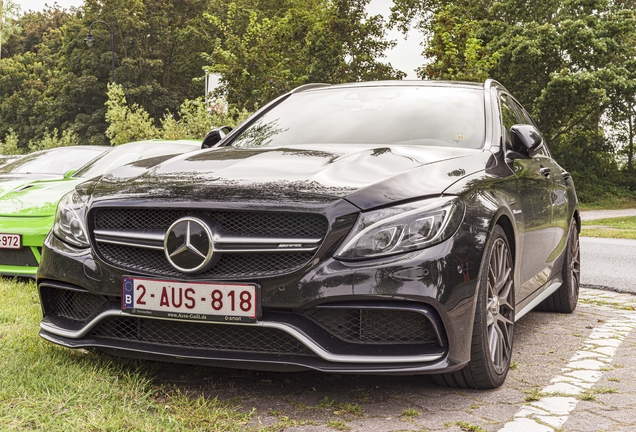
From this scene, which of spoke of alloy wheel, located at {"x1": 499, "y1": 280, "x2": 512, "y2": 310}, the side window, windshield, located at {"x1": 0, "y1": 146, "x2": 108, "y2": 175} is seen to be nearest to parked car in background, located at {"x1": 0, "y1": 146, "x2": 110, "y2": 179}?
windshield, located at {"x1": 0, "y1": 146, "x2": 108, "y2": 175}

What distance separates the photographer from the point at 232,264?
3.24m

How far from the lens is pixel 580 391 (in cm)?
376

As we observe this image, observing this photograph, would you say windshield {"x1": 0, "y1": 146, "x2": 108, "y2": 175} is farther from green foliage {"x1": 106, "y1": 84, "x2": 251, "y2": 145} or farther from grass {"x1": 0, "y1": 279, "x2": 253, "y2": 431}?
green foliage {"x1": 106, "y1": 84, "x2": 251, "y2": 145}

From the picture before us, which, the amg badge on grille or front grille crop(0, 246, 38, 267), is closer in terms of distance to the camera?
the amg badge on grille

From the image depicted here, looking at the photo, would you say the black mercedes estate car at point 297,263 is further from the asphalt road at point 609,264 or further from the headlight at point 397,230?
the asphalt road at point 609,264

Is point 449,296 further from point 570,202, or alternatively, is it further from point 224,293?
point 570,202

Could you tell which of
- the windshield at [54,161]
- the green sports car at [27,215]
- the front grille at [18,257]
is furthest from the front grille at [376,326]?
the windshield at [54,161]

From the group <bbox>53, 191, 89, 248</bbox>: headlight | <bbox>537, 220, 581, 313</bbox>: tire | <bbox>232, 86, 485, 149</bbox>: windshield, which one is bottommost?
<bbox>537, 220, 581, 313</bbox>: tire

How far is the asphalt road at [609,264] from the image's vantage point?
815 cm

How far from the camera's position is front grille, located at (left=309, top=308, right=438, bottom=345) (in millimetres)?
3213

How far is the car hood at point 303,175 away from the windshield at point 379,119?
1.06 ft

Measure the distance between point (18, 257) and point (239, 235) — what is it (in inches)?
164

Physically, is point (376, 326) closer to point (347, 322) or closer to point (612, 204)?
point (347, 322)

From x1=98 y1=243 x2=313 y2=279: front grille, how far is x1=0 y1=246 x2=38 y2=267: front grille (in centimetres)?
361
